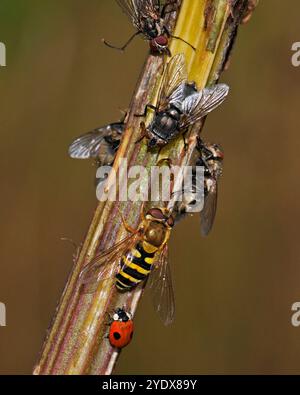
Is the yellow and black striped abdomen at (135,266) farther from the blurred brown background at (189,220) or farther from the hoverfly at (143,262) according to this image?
the blurred brown background at (189,220)

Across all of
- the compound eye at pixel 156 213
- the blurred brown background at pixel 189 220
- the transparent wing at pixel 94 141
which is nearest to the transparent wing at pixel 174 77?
the compound eye at pixel 156 213

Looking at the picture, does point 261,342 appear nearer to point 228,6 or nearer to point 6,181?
point 6,181

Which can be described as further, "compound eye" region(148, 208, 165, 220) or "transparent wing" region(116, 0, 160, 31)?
"transparent wing" region(116, 0, 160, 31)

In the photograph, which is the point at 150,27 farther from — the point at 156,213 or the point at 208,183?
the point at 156,213

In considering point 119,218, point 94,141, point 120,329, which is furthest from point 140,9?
point 120,329

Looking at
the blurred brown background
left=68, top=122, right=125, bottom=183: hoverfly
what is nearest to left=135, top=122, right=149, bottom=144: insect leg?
left=68, top=122, right=125, bottom=183: hoverfly

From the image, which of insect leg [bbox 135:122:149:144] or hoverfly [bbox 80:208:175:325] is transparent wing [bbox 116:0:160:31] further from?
hoverfly [bbox 80:208:175:325]
